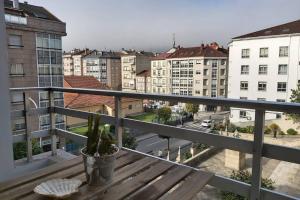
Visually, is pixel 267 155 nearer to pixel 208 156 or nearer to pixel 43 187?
pixel 43 187

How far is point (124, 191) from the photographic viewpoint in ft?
3.10

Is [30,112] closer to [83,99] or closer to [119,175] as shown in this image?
[119,175]

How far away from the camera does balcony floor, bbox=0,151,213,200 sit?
913mm

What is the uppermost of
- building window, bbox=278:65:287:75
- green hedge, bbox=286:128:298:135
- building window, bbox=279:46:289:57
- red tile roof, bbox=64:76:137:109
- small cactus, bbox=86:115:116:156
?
building window, bbox=279:46:289:57

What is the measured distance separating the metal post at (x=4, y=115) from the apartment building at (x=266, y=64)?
1917cm

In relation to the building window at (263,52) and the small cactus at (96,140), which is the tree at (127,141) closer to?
the small cactus at (96,140)

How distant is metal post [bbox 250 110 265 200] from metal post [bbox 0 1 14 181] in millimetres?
1586

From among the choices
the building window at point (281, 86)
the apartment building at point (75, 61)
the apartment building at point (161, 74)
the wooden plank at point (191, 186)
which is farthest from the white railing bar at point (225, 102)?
the apartment building at point (75, 61)

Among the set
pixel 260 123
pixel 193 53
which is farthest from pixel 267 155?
pixel 193 53

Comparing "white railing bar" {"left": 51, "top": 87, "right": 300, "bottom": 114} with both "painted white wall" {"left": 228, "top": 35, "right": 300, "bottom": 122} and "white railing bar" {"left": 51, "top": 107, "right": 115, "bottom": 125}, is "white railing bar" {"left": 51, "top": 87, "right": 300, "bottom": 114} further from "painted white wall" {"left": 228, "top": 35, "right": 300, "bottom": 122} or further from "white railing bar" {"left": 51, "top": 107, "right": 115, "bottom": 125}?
"painted white wall" {"left": 228, "top": 35, "right": 300, "bottom": 122}

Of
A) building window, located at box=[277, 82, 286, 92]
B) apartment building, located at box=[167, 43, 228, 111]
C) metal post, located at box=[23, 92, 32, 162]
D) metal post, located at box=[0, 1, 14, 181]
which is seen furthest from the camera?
apartment building, located at box=[167, 43, 228, 111]

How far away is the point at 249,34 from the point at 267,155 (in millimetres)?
23185

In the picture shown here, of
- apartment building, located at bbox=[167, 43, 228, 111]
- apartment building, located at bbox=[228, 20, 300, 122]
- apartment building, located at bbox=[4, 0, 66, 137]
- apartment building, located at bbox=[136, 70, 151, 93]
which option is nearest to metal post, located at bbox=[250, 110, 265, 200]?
apartment building, located at bbox=[4, 0, 66, 137]

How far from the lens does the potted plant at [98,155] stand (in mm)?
967
